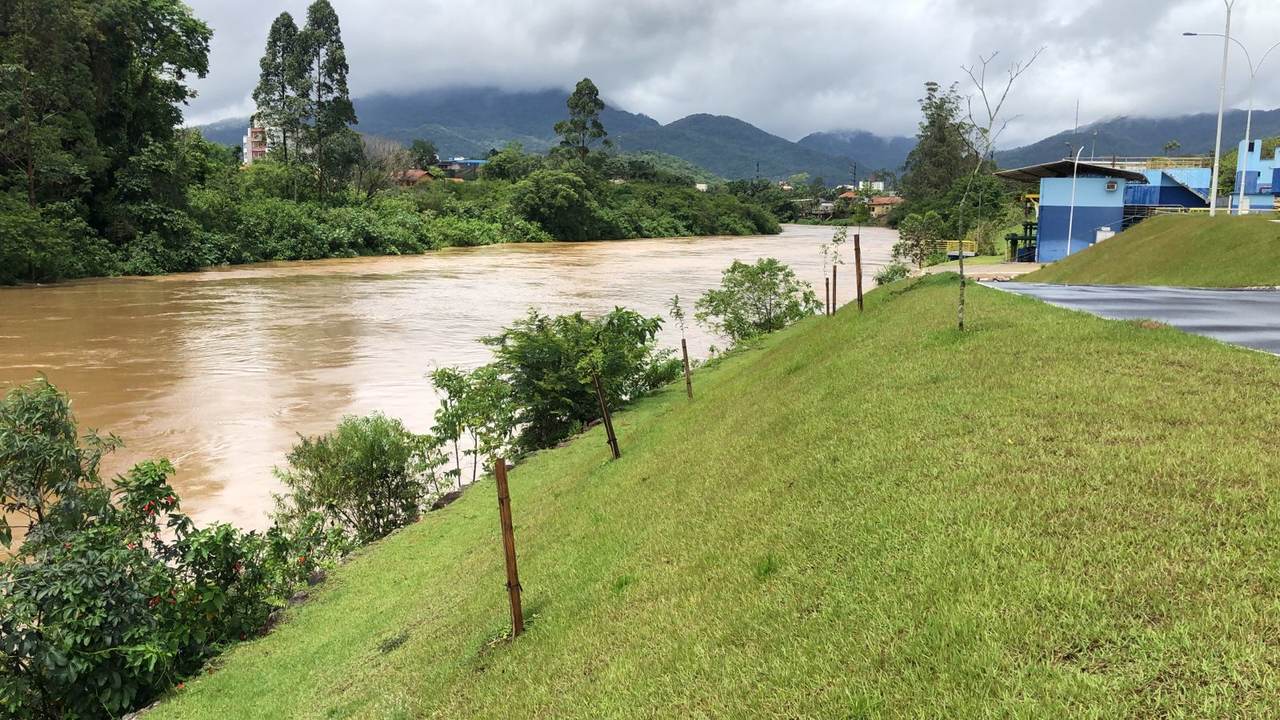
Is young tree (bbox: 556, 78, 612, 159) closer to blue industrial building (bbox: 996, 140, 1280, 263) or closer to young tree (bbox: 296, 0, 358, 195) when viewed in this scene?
young tree (bbox: 296, 0, 358, 195)

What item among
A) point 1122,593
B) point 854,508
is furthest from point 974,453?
point 1122,593

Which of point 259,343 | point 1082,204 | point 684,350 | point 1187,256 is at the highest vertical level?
point 1082,204

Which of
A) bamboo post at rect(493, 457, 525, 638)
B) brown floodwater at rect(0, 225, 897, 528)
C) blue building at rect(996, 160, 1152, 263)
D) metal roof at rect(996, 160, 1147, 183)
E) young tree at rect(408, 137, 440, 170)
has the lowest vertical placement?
brown floodwater at rect(0, 225, 897, 528)

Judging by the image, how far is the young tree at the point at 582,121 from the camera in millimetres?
94938

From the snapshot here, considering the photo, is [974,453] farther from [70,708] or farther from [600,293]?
[600,293]

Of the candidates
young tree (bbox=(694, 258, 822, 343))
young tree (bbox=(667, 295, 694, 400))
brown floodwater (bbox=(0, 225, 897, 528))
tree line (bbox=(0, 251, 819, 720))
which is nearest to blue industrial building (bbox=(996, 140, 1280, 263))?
brown floodwater (bbox=(0, 225, 897, 528))

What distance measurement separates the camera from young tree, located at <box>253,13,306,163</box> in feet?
220

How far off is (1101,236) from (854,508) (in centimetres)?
3753

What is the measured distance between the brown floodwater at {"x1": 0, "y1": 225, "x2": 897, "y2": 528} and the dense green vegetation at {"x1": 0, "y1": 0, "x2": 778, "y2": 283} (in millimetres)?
2634

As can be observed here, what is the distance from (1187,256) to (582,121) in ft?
280

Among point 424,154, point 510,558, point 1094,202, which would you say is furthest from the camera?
point 424,154

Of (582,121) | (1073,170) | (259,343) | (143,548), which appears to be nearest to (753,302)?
(259,343)

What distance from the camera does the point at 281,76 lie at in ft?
224

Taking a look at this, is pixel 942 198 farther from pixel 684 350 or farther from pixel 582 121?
pixel 684 350
